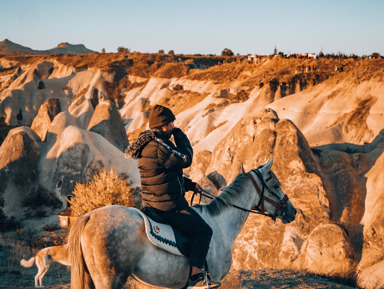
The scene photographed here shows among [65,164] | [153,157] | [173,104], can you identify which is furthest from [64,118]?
[173,104]

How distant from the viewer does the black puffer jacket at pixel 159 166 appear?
199 inches

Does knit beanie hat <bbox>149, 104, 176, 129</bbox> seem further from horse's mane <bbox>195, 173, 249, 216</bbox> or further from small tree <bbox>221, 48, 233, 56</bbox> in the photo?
small tree <bbox>221, 48, 233, 56</bbox>

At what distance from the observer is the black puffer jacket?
507 centimetres

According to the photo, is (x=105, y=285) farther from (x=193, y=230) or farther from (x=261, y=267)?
(x=261, y=267)

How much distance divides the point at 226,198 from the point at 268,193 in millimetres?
781

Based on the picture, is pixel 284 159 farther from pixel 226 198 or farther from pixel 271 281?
pixel 226 198

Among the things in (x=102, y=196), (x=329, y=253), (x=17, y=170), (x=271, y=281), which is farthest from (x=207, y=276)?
(x=17, y=170)

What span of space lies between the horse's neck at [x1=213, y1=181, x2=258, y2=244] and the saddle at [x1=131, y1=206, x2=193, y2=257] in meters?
0.96

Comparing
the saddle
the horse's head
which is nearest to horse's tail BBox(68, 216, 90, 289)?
the saddle

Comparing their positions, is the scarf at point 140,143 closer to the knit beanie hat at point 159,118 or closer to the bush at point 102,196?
the knit beanie hat at point 159,118

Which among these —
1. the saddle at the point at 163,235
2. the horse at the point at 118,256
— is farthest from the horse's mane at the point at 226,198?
the saddle at the point at 163,235

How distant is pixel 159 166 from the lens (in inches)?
202

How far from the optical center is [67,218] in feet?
Answer: 58.2

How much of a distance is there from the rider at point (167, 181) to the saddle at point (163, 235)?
0.26ft
